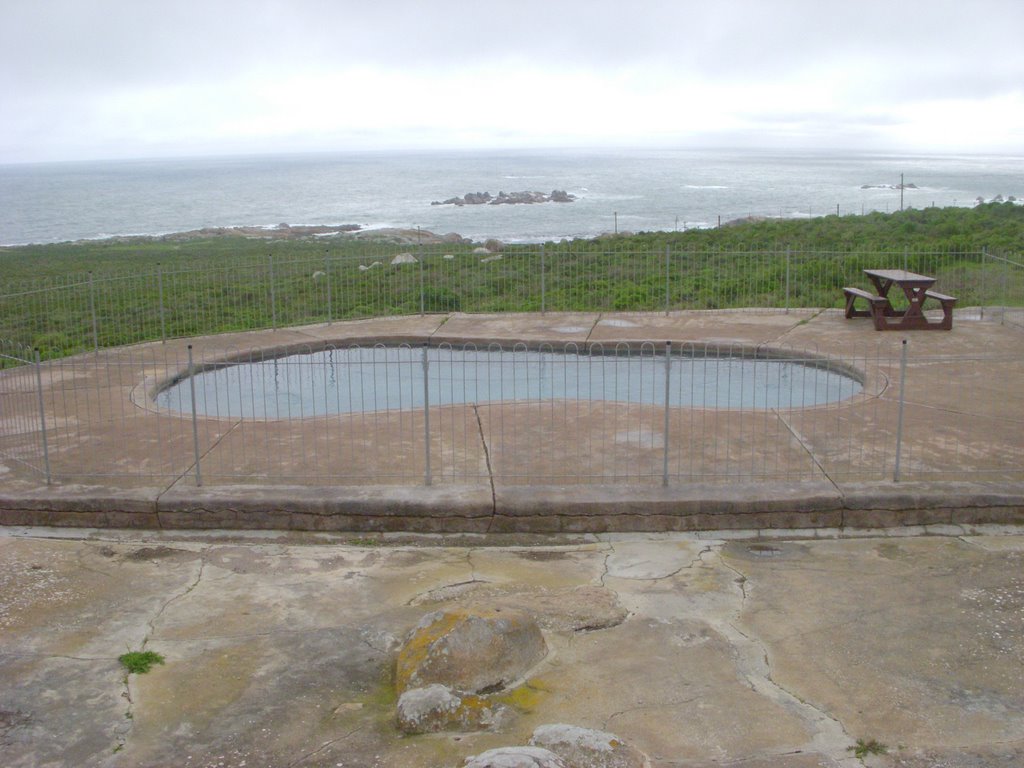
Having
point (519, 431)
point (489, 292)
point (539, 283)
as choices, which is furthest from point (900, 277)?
point (539, 283)

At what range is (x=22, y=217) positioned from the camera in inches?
3922

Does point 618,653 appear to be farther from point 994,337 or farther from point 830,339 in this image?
point 994,337

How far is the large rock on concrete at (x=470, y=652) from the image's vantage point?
5879 mm

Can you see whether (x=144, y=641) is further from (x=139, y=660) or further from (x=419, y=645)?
(x=419, y=645)

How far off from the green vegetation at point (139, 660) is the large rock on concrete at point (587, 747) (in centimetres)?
264

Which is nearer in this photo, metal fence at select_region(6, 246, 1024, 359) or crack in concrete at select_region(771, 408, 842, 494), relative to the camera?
crack in concrete at select_region(771, 408, 842, 494)

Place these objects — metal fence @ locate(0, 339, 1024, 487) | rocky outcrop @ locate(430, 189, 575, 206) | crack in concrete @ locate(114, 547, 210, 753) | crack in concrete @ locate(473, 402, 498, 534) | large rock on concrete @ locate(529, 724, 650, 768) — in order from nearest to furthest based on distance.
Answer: large rock on concrete @ locate(529, 724, 650, 768), crack in concrete @ locate(114, 547, 210, 753), crack in concrete @ locate(473, 402, 498, 534), metal fence @ locate(0, 339, 1024, 487), rocky outcrop @ locate(430, 189, 575, 206)

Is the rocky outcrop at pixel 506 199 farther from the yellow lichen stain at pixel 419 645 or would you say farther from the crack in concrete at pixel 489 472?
the yellow lichen stain at pixel 419 645

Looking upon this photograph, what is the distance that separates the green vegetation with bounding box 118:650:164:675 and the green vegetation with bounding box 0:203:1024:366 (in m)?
10.0

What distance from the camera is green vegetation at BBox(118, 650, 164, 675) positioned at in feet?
20.8

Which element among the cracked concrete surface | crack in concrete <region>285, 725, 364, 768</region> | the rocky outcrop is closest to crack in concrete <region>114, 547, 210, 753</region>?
the cracked concrete surface

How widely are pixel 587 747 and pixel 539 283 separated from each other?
21.7m

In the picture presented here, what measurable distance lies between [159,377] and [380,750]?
9.56 meters

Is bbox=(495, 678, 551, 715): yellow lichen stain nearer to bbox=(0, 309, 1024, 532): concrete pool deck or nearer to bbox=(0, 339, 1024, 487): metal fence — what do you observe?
bbox=(0, 309, 1024, 532): concrete pool deck
